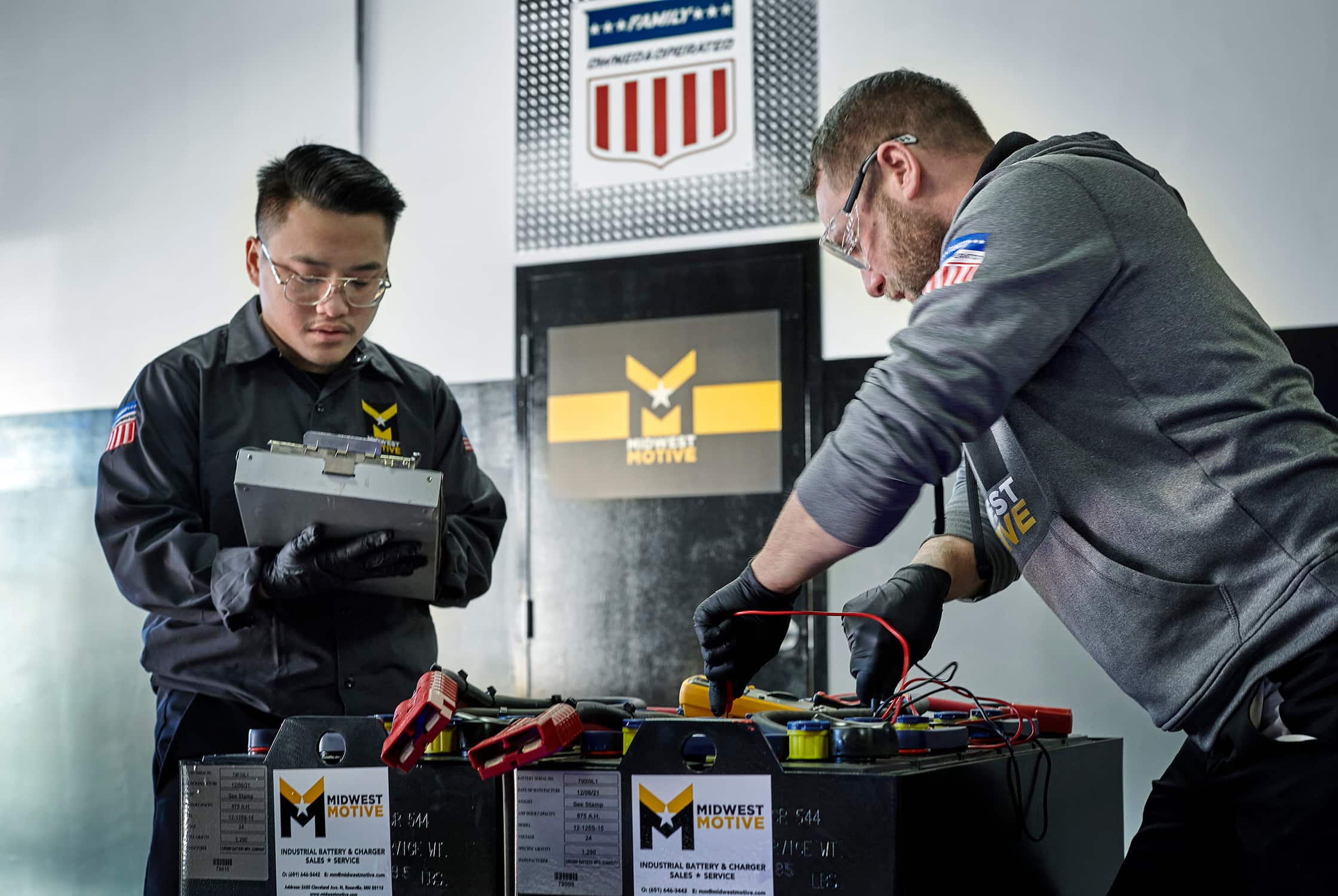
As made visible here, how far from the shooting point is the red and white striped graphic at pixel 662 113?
3.38 m

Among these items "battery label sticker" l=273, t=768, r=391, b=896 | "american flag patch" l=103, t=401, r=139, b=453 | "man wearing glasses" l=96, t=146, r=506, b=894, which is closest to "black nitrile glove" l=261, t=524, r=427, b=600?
"man wearing glasses" l=96, t=146, r=506, b=894

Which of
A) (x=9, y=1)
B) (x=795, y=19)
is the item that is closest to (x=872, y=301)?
(x=795, y=19)

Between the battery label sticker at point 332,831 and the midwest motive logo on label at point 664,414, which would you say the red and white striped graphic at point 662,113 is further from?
the battery label sticker at point 332,831

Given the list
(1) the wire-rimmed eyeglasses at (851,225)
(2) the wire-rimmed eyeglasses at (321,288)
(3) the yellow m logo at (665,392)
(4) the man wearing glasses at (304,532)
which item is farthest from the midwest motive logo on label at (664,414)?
(1) the wire-rimmed eyeglasses at (851,225)

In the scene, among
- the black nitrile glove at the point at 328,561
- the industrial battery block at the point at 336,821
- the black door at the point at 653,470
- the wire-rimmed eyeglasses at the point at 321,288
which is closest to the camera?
the industrial battery block at the point at 336,821

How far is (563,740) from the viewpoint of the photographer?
1029mm

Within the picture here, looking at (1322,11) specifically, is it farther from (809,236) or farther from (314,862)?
(314,862)

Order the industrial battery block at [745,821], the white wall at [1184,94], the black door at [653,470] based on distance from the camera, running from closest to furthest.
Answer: the industrial battery block at [745,821] < the white wall at [1184,94] < the black door at [653,470]

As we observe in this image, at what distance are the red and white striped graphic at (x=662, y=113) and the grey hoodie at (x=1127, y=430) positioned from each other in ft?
7.50

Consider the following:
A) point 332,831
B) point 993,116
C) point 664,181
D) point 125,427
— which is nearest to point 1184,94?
point 993,116

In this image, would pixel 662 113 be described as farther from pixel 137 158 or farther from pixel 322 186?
pixel 137 158

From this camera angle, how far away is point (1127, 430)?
44.9 inches

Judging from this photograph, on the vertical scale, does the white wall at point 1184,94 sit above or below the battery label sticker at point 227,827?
above

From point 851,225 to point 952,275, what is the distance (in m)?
0.42
